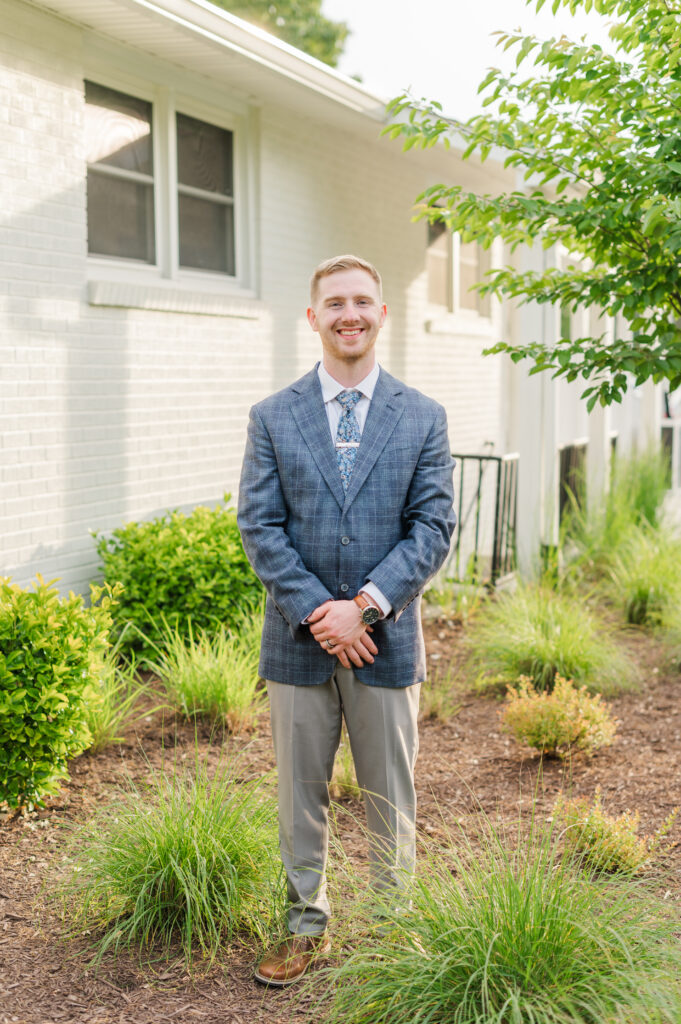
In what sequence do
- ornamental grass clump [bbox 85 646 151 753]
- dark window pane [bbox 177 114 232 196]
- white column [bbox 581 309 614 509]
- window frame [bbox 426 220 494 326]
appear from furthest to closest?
white column [bbox 581 309 614 509] → window frame [bbox 426 220 494 326] → dark window pane [bbox 177 114 232 196] → ornamental grass clump [bbox 85 646 151 753]

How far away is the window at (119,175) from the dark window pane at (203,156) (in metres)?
0.30

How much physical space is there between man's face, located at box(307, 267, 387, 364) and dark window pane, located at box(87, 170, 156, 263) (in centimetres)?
334

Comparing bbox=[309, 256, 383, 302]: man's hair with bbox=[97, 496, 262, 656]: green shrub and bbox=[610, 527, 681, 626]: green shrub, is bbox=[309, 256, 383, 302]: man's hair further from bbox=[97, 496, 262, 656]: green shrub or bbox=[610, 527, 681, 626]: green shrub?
bbox=[610, 527, 681, 626]: green shrub

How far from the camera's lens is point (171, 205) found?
624cm

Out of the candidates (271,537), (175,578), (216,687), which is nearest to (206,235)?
(175,578)

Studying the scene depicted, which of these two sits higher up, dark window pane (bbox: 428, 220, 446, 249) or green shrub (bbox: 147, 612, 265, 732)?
dark window pane (bbox: 428, 220, 446, 249)

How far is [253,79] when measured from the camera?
20.7 feet

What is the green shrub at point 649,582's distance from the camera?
702cm

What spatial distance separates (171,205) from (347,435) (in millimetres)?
3932

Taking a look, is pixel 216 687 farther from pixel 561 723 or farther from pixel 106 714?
pixel 561 723

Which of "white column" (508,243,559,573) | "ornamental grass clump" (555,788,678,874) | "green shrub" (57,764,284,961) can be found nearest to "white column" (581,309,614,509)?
"white column" (508,243,559,573)

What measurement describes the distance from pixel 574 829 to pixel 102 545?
3.09 meters

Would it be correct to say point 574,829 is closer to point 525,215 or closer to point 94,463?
point 525,215

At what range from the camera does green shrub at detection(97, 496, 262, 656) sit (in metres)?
5.47
